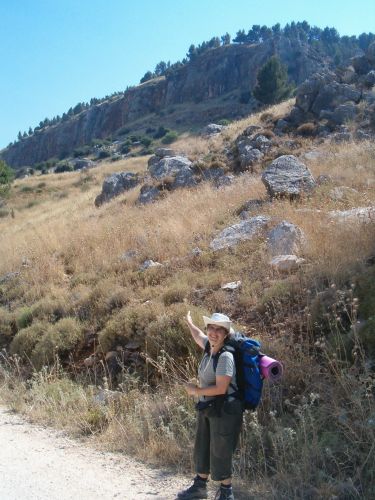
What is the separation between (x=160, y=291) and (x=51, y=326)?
1.75 m

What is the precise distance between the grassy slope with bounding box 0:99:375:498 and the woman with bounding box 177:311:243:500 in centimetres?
35

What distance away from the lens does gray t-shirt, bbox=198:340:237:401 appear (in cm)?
343

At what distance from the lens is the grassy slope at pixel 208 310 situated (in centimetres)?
375

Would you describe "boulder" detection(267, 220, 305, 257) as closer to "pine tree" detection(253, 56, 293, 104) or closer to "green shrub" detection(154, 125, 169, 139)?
"pine tree" detection(253, 56, 293, 104)

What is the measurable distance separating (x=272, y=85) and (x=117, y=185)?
31.6m

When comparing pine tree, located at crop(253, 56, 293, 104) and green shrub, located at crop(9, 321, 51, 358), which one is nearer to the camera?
green shrub, located at crop(9, 321, 51, 358)

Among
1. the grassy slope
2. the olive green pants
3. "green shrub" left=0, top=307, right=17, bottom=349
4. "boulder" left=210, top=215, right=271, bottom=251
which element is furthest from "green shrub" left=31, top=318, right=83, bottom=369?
the olive green pants

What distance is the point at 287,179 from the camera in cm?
1009

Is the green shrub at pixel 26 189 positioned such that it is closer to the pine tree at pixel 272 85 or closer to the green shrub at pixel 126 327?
the pine tree at pixel 272 85

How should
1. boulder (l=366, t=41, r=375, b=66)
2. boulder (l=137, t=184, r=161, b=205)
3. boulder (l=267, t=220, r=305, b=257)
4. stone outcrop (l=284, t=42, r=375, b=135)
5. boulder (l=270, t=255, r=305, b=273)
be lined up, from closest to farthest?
boulder (l=270, t=255, r=305, b=273), boulder (l=267, t=220, r=305, b=257), boulder (l=137, t=184, r=161, b=205), stone outcrop (l=284, t=42, r=375, b=135), boulder (l=366, t=41, r=375, b=66)

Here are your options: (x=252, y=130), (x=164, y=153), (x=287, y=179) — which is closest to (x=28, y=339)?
(x=287, y=179)

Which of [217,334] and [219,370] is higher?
[217,334]

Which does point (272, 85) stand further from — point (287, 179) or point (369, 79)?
point (287, 179)

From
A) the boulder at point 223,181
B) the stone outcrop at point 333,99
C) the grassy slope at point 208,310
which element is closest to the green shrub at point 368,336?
the grassy slope at point 208,310
